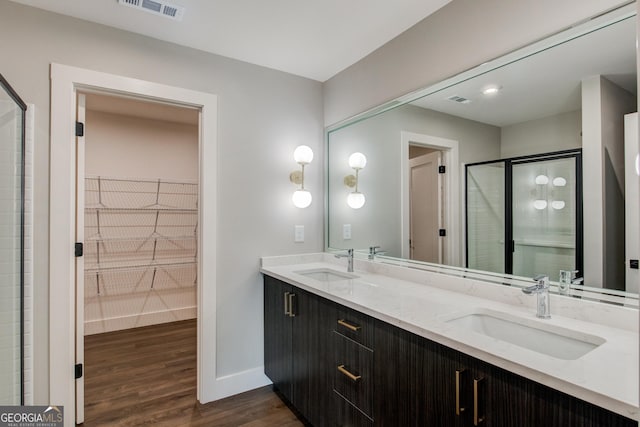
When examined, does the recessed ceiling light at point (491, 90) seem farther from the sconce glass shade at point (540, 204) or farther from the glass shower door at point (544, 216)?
the sconce glass shade at point (540, 204)

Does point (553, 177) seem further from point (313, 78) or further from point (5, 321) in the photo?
point (5, 321)

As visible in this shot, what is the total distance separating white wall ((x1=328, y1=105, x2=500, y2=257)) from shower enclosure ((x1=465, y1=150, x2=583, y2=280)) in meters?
0.15

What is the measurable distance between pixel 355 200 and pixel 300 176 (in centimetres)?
49

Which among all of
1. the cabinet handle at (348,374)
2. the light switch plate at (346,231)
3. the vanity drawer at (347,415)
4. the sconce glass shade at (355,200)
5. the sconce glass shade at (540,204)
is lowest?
the vanity drawer at (347,415)

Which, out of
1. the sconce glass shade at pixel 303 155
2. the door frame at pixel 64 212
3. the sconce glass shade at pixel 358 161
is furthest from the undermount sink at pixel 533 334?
the door frame at pixel 64 212

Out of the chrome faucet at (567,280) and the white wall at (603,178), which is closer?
the white wall at (603,178)

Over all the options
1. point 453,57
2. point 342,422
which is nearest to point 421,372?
point 342,422

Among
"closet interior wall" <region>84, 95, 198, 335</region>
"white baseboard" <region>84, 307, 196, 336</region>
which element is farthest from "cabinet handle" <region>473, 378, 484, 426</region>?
"white baseboard" <region>84, 307, 196, 336</region>

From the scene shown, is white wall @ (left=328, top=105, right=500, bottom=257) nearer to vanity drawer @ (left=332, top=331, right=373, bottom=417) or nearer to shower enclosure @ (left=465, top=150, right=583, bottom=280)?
shower enclosure @ (left=465, top=150, right=583, bottom=280)

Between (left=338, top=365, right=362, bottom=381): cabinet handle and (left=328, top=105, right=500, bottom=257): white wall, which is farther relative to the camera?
(left=328, top=105, right=500, bottom=257): white wall

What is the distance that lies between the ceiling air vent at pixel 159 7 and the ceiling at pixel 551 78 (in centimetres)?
156

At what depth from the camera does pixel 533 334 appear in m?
1.27

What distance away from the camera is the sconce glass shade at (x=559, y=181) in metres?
1.35

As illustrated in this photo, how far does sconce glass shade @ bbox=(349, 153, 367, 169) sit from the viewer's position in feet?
8.27
